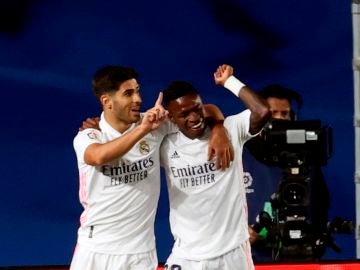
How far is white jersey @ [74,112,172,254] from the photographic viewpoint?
11.4ft

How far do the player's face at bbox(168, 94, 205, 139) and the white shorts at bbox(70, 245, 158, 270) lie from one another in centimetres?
54

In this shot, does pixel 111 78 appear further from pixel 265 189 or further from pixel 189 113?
pixel 265 189

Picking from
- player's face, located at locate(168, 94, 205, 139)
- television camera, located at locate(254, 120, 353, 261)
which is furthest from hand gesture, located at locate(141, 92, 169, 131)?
television camera, located at locate(254, 120, 353, 261)

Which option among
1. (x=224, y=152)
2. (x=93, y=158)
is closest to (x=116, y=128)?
(x=93, y=158)

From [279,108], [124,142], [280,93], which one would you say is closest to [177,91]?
[124,142]

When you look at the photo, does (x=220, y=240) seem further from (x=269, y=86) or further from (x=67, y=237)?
(x=67, y=237)

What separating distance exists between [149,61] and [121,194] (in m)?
2.10

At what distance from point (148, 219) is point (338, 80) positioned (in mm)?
2337

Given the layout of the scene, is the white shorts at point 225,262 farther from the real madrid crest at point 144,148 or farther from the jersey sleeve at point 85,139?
the jersey sleeve at point 85,139

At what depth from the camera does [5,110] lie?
542 centimetres

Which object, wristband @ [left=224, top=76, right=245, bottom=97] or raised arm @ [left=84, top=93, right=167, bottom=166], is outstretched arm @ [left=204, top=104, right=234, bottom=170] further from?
raised arm @ [left=84, top=93, right=167, bottom=166]

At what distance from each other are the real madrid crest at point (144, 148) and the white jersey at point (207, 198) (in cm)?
12

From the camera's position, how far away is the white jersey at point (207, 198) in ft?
11.4

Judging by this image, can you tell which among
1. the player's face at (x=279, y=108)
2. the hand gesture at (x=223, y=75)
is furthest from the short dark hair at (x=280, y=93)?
the hand gesture at (x=223, y=75)
